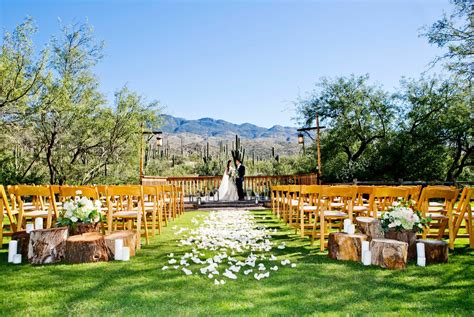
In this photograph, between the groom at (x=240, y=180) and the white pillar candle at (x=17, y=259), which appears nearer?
the white pillar candle at (x=17, y=259)

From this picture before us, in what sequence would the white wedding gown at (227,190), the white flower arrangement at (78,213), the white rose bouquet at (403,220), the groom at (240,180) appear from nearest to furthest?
the white rose bouquet at (403,220), the white flower arrangement at (78,213), the groom at (240,180), the white wedding gown at (227,190)

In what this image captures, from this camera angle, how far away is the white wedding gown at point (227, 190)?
13.8 meters

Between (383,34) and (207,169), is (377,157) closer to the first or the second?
(383,34)

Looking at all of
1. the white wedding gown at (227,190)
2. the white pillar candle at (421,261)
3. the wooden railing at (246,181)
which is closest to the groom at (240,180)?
the white wedding gown at (227,190)

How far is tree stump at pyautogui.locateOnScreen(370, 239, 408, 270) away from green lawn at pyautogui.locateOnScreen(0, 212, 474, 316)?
13 cm

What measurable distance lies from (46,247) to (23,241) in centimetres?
53

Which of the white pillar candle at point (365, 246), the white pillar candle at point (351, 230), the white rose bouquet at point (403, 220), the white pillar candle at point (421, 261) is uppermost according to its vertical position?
the white rose bouquet at point (403, 220)

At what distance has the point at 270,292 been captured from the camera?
279cm

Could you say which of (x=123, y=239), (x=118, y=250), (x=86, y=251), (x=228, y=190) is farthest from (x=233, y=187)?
(x=86, y=251)

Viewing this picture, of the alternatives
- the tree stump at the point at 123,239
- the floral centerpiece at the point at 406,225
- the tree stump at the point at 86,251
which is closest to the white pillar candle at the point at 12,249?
the tree stump at the point at 86,251

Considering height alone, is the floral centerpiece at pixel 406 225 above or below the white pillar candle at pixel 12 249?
above

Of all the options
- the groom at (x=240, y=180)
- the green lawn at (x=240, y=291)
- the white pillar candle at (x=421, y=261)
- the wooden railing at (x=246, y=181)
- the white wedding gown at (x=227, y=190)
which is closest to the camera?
the green lawn at (x=240, y=291)

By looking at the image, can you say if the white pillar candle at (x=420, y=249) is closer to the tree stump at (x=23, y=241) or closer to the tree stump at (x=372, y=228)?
the tree stump at (x=372, y=228)

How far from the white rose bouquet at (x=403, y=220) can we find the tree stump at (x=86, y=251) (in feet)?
11.0
